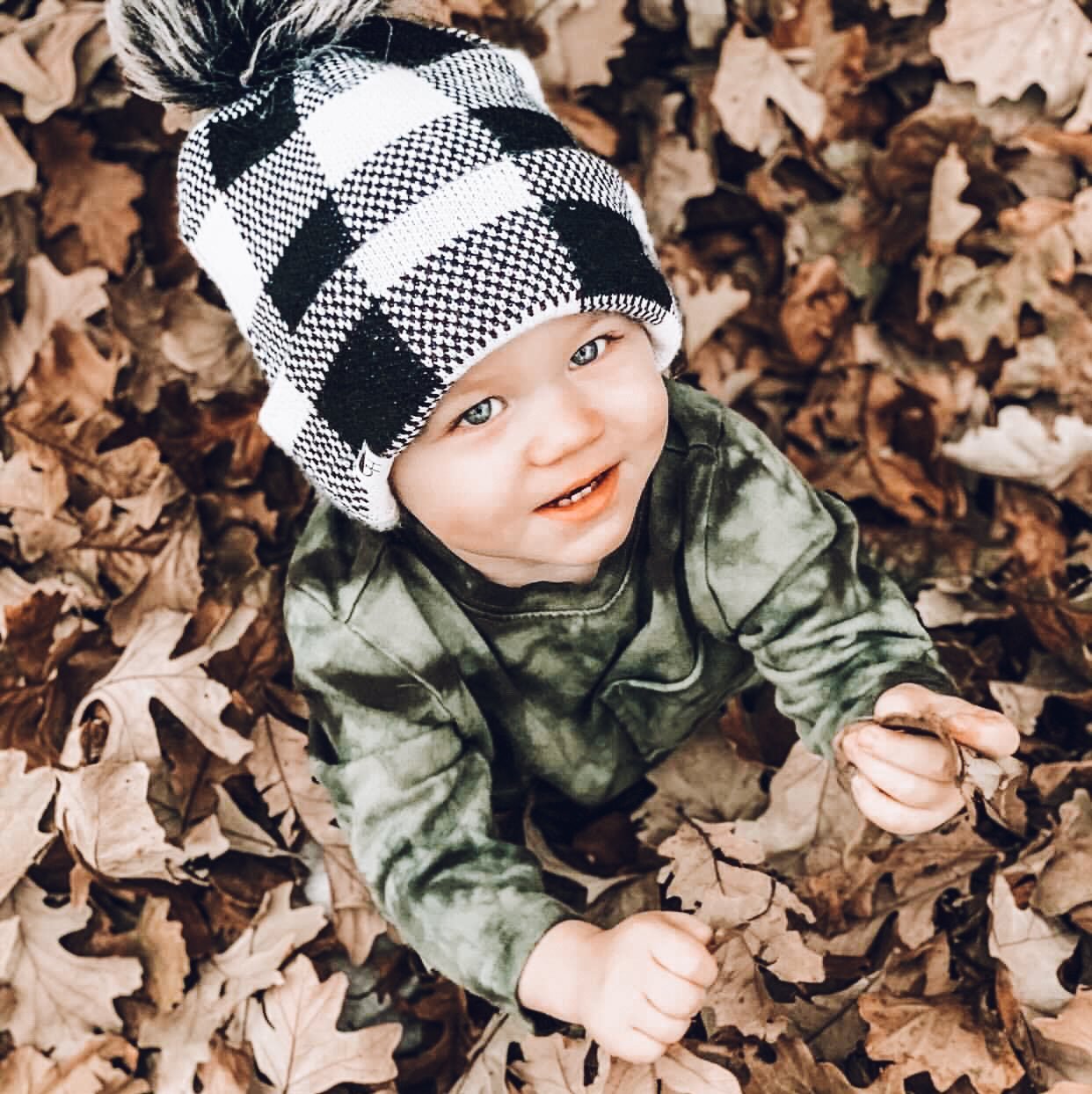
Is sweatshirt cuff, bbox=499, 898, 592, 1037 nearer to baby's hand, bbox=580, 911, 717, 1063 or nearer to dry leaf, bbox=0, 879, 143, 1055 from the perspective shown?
baby's hand, bbox=580, 911, 717, 1063

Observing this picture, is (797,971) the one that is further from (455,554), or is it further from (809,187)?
(809,187)

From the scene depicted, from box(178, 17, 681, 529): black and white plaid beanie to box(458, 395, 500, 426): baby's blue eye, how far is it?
5 cm

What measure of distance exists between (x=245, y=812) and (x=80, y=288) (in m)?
0.98

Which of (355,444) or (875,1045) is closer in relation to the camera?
(355,444)

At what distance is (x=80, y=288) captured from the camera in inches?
84.2

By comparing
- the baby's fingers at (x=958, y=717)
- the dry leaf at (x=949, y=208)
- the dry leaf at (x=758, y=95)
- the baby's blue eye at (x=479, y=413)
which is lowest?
the baby's fingers at (x=958, y=717)

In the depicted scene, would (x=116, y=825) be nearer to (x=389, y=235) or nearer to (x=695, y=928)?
(x=695, y=928)

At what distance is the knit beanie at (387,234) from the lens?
115 cm

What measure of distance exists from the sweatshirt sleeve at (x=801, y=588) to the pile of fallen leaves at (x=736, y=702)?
1.01 feet

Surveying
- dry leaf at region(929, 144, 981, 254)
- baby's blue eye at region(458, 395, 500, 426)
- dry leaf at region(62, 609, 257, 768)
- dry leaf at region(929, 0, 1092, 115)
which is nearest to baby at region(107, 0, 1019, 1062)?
baby's blue eye at region(458, 395, 500, 426)

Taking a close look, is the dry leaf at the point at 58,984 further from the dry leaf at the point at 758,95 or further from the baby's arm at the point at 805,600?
the dry leaf at the point at 758,95

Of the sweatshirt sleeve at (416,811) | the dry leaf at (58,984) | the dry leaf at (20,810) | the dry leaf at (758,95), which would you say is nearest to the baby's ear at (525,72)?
the sweatshirt sleeve at (416,811)

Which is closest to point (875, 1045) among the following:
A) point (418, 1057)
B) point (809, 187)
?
point (418, 1057)

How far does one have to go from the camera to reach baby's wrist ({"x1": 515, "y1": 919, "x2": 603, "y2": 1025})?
4.29 feet
